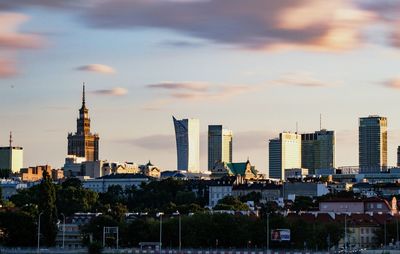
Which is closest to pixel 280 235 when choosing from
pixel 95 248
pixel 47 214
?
pixel 95 248

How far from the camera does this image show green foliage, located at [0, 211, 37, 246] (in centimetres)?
12988

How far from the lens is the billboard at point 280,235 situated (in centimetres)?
12338

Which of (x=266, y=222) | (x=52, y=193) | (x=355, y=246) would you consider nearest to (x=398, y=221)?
(x=355, y=246)

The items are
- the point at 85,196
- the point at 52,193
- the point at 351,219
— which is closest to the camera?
the point at 52,193

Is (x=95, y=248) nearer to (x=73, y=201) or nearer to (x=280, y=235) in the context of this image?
(x=280, y=235)

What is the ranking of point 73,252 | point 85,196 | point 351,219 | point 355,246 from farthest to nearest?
point 85,196
point 351,219
point 355,246
point 73,252

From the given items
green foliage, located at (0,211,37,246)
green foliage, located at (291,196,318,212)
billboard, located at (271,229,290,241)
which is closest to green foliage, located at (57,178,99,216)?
green foliage, located at (291,196,318,212)

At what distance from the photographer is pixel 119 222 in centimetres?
13875

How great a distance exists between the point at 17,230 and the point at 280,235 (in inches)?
1106

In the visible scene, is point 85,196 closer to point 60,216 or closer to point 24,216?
point 60,216

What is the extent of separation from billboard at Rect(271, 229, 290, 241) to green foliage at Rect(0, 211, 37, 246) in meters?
25.2

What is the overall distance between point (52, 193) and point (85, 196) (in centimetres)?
6316

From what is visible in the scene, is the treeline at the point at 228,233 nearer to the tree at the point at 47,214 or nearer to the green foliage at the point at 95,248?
the tree at the point at 47,214

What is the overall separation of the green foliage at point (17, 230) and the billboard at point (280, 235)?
25.2m
